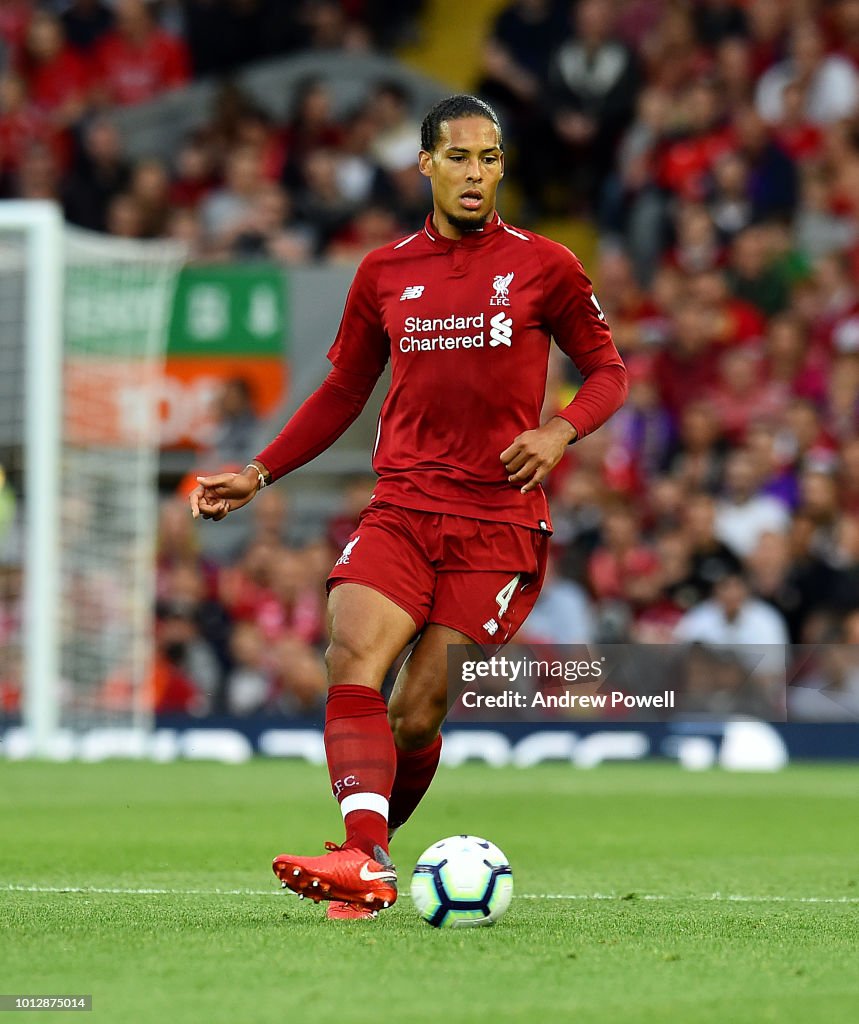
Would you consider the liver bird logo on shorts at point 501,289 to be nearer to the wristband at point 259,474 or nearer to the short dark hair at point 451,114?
the short dark hair at point 451,114

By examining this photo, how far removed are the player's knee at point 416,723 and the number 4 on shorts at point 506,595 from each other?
33cm

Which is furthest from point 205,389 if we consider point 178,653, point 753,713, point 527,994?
point 527,994

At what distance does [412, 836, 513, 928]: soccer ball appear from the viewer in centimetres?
550

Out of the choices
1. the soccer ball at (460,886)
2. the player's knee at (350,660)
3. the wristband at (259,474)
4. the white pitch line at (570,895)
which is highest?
the wristband at (259,474)

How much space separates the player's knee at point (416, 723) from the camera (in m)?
6.04

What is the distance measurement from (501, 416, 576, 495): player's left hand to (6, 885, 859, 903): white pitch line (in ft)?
4.97

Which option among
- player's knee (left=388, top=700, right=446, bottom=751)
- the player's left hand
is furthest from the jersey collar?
player's knee (left=388, top=700, right=446, bottom=751)

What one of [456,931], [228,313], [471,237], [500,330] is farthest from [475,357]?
[228,313]

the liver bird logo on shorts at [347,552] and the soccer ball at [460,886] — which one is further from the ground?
the liver bird logo on shorts at [347,552]

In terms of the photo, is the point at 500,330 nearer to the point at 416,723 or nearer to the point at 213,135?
the point at 416,723

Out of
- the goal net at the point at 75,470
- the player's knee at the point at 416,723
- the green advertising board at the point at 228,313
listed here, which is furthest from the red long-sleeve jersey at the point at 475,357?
the green advertising board at the point at 228,313

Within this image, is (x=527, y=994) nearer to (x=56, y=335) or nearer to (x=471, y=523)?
(x=471, y=523)

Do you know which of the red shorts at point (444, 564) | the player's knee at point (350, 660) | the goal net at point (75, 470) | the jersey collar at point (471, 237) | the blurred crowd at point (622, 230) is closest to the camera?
the player's knee at point (350, 660)

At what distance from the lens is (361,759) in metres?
5.71
